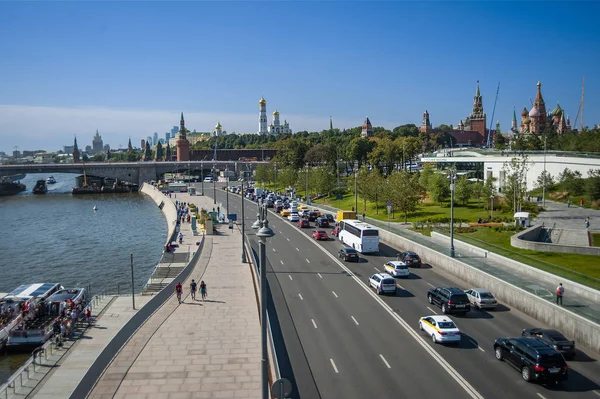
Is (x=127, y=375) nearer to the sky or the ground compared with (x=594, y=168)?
nearer to the ground

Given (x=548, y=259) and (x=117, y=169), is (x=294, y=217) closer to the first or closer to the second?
(x=548, y=259)

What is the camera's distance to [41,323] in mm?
26344

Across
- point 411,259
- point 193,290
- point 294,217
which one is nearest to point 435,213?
point 294,217

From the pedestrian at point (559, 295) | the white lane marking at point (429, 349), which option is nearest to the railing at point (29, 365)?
the white lane marking at point (429, 349)

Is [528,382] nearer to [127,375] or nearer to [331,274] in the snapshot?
[127,375]

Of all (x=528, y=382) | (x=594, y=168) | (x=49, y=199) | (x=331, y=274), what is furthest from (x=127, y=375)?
(x=49, y=199)

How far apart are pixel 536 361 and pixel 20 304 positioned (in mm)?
25087

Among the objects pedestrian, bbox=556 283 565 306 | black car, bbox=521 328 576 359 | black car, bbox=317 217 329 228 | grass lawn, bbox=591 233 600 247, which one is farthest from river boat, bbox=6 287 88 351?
grass lawn, bbox=591 233 600 247

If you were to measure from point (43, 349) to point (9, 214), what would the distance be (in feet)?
234

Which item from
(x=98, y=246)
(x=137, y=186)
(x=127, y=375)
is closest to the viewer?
(x=127, y=375)

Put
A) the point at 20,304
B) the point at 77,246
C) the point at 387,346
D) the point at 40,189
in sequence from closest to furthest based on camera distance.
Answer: the point at 387,346 < the point at 20,304 < the point at 77,246 < the point at 40,189

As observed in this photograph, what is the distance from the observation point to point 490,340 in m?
20.0

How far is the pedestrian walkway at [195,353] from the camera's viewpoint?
15289 mm

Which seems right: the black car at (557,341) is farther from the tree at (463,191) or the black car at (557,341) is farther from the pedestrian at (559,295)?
the tree at (463,191)
